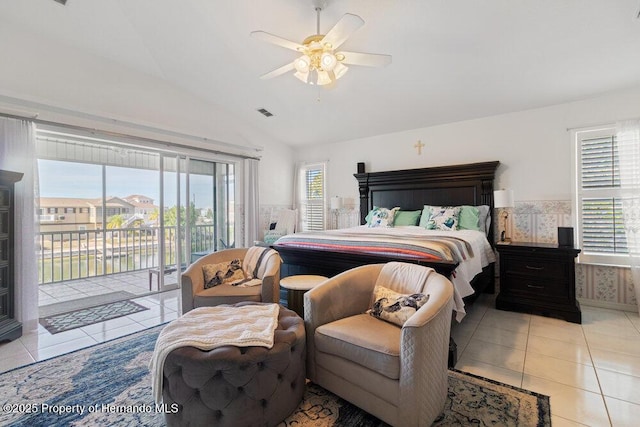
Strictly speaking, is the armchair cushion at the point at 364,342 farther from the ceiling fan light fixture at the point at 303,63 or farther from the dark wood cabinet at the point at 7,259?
the dark wood cabinet at the point at 7,259

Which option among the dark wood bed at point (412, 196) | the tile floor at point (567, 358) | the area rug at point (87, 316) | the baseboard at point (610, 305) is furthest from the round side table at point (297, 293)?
the baseboard at point (610, 305)

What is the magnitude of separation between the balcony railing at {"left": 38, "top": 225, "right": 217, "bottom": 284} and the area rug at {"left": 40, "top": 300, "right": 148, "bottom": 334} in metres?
1.05

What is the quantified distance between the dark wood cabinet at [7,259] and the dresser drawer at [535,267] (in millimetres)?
5234

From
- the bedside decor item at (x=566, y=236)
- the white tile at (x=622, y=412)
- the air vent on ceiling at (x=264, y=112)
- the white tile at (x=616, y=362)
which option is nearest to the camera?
the white tile at (x=622, y=412)

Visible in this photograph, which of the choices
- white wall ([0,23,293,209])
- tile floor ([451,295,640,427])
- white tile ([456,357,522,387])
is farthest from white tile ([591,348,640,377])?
white wall ([0,23,293,209])

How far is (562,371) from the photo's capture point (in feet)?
7.20

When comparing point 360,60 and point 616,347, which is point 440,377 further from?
point 360,60

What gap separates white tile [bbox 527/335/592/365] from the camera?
94.0 inches

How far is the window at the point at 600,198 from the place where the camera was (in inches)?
139

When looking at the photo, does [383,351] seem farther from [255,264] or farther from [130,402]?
[255,264]

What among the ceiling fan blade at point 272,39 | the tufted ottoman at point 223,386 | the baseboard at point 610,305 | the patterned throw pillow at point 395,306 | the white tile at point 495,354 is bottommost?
the white tile at point 495,354

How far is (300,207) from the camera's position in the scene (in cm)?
641

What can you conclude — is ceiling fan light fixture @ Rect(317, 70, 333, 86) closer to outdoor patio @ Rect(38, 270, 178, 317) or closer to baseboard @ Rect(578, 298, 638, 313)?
outdoor patio @ Rect(38, 270, 178, 317)

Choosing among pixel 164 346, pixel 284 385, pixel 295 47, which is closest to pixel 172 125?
pixel 295 47
